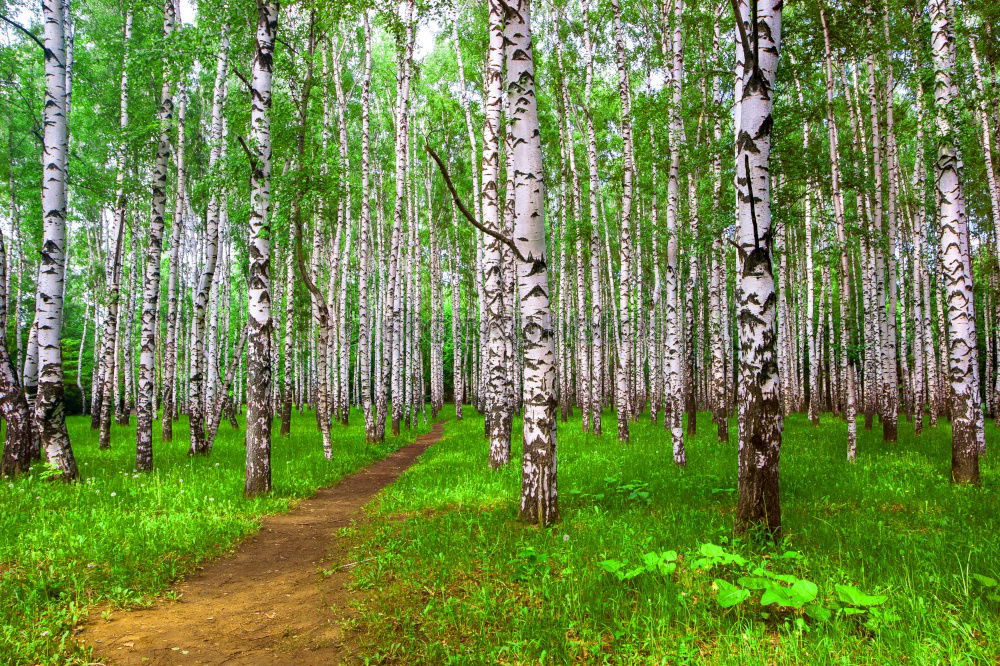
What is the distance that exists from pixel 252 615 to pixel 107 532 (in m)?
2.75

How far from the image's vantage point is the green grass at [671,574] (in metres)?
3.08

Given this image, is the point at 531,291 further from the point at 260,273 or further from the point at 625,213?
the point at 625,213

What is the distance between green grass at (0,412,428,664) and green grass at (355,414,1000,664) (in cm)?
191

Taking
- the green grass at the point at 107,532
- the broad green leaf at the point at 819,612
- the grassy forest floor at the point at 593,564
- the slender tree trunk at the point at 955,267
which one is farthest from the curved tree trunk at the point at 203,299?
the slender tree trunk at the point at 955,267

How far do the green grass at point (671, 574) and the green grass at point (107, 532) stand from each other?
1911 mm

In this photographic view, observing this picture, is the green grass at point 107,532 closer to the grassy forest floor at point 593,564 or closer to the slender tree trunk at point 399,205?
the grassy forest floor at point 593,564

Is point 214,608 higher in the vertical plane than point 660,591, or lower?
lower

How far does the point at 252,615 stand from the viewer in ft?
13.7

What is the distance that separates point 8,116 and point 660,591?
2697cm

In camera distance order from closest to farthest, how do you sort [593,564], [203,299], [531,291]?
[593,564]
[531,291]
[203,299]

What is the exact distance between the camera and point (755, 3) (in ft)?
15.1

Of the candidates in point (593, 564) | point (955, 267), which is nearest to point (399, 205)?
point (955, 267)

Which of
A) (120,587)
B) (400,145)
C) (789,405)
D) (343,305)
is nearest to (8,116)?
(343,305)

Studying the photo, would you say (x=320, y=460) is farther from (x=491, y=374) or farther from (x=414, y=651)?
(x=414, y=651)
